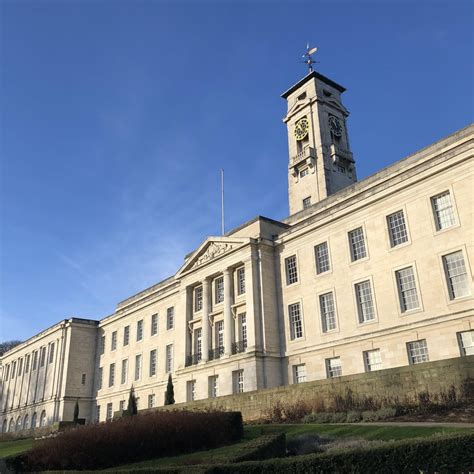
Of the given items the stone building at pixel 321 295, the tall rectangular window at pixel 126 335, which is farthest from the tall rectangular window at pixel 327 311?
the tall rectangular window at pixel 126 335

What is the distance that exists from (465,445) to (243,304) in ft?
102

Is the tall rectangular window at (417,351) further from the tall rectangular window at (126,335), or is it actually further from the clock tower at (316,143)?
the tall rectangular window at (126,335)

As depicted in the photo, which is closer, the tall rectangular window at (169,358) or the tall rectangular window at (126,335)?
the tall rectangular window at (169,358)

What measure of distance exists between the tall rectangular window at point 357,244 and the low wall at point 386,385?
1237 cm

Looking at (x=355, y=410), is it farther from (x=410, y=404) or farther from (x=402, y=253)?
(x=402, y=253)

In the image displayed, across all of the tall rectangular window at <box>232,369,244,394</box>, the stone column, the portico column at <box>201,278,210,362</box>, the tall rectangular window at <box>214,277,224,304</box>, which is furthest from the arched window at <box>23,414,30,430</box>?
the stone column

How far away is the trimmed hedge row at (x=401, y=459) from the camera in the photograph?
9.34m

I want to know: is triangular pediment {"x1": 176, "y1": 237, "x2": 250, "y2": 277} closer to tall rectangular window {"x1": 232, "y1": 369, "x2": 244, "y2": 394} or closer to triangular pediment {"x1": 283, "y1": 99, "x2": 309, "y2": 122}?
tall rectangular window {"x1": 232, "y1": 369, "x2": 244, "y2": 394}

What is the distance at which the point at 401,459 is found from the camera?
964 centimetres

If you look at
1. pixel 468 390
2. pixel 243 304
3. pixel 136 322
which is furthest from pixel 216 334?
pixel 468 390

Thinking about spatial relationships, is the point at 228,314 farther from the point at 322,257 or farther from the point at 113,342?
the point at 113,342

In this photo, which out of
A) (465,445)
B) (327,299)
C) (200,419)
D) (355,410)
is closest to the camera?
(465,445)

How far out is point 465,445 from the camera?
9352 millimetres

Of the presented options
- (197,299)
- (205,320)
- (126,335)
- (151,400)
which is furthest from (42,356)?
(205,320)
